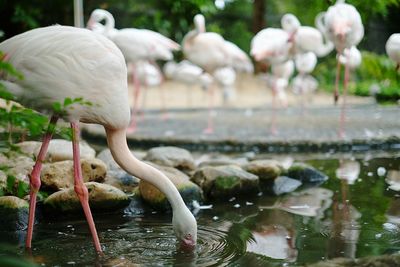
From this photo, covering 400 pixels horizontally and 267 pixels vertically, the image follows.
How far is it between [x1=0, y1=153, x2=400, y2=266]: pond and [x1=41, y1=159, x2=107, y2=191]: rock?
1.17 feet

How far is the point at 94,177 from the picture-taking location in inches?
196

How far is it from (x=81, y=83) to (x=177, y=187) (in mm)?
1536

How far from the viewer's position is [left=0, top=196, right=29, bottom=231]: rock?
4250 millimetres

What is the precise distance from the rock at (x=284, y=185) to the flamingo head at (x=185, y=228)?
6.05 feet

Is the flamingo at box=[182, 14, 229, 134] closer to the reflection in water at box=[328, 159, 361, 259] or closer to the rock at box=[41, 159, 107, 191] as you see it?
the reflection in water at box=[328, 159, 361, 259]

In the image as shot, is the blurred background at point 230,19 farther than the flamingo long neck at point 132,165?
Yes

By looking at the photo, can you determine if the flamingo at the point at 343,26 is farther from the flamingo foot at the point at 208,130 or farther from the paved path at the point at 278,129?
the flamingo foot at the point at 208,130

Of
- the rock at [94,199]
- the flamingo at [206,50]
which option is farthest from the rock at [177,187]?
the flamingo at [206,50]

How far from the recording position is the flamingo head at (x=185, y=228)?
12.0 feet

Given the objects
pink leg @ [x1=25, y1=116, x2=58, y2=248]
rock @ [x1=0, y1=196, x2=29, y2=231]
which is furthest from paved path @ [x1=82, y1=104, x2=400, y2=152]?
pink leg @ [x1=25, y1=116, x2=58, y2=248]

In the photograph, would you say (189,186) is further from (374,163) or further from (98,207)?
(374,163)

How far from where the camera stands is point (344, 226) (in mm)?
4234

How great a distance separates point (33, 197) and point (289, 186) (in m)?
2.49

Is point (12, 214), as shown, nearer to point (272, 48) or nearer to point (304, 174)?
point (304, 174)
